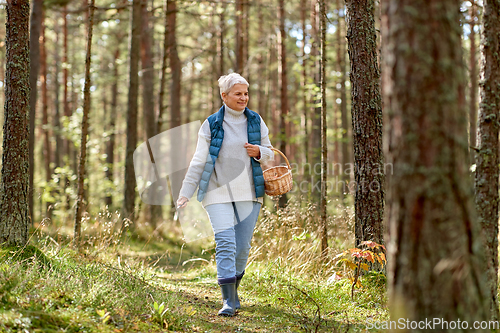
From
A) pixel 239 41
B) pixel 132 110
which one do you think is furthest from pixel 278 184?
pixel 239 41

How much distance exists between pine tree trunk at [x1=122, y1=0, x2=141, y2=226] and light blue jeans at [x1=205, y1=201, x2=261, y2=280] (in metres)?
5.60

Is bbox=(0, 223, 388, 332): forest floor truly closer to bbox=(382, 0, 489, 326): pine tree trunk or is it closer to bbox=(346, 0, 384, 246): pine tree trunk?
bbox=(346, 0, 384, 246): pine tree trunk

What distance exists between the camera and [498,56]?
9.46 ft

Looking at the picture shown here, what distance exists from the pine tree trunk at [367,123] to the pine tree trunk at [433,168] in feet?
8.18

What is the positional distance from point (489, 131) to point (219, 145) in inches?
85.6

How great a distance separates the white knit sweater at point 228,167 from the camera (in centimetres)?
372

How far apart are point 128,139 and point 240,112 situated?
18.7 ft

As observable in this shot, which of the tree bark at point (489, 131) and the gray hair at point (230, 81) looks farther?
the gray hair at point (230, 81)

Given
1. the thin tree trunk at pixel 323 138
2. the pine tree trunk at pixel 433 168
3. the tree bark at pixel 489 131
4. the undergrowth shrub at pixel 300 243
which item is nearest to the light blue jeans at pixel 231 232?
the undergrowth shrub at pixel 300 243

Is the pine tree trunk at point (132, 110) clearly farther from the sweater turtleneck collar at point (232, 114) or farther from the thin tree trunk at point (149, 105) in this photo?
the sweater turtleneck collar at point (232, 114)

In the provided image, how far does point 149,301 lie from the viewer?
328cm

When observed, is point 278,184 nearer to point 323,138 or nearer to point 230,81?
point 230,81

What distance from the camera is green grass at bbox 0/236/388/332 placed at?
259 centimetres

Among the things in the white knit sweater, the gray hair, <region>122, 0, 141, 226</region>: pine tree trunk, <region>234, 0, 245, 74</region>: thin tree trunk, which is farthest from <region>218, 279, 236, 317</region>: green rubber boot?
<region>234, 0, 245, 74</region>: thin tree trunk
